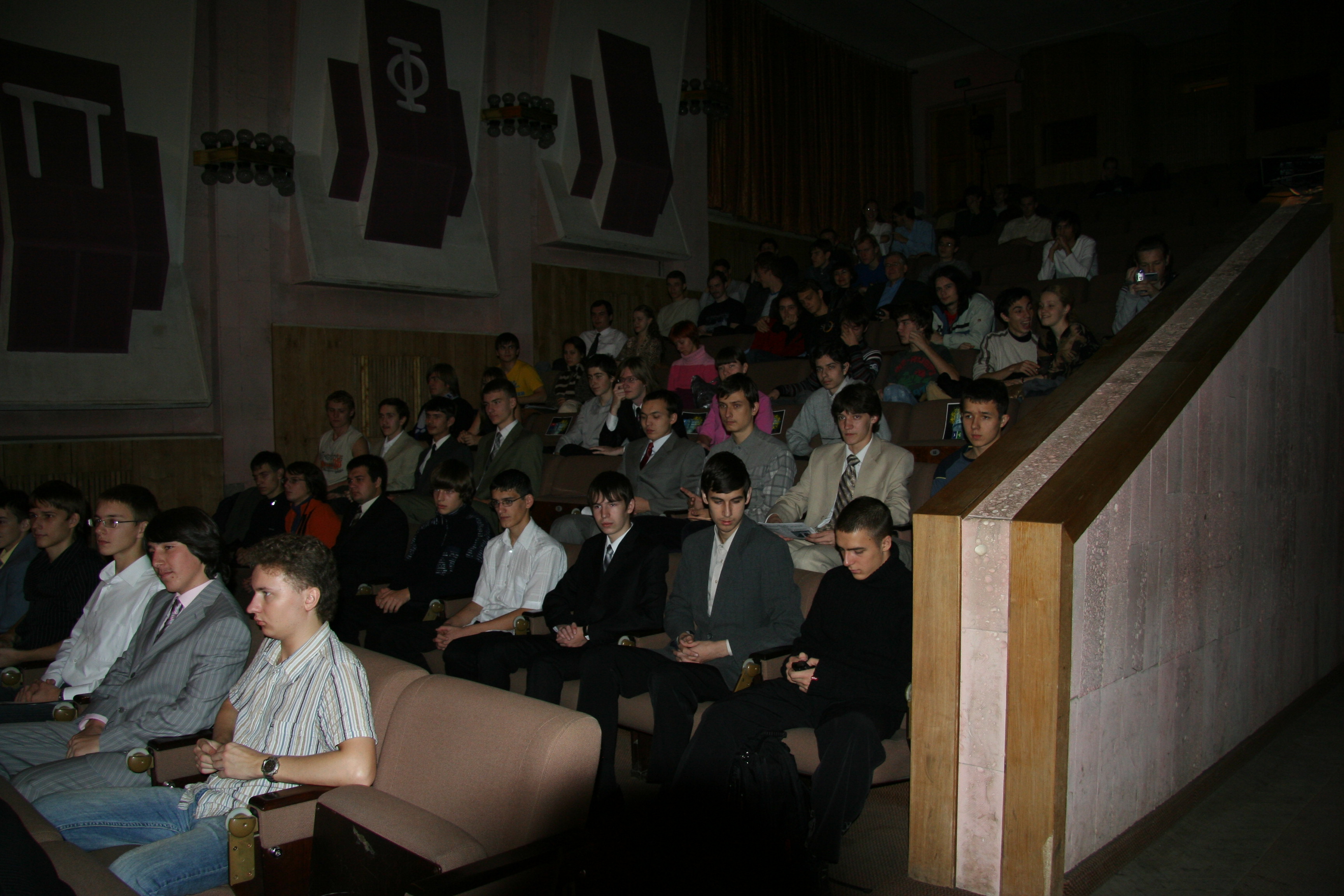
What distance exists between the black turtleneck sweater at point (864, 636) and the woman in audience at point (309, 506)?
2.92 meters

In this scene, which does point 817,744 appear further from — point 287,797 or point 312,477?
point 312,477

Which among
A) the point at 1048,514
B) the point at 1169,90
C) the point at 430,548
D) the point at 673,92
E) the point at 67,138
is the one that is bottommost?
the point at 430,548

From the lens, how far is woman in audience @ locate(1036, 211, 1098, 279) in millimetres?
6578

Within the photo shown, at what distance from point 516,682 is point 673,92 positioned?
7500 mm

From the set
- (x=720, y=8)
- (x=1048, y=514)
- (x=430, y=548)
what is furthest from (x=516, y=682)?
(x=720, y=8)

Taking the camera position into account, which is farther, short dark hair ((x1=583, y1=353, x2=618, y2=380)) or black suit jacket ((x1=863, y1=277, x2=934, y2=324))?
black suit jacket ((x1=863, y1=277, x2=934, y2=324))

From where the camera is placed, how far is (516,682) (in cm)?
322

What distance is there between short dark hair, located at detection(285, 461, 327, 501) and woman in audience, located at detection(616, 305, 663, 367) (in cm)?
289

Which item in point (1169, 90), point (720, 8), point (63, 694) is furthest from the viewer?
point (1169, 90)

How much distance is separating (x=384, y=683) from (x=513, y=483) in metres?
1.50

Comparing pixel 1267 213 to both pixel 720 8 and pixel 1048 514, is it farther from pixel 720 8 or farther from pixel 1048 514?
pixel 720 8

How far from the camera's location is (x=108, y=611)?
2.88 m

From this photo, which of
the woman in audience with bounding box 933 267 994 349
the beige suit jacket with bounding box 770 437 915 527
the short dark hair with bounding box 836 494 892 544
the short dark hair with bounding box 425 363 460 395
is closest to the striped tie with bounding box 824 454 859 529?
the beige suit jacket with bounding box 770 437 915 527

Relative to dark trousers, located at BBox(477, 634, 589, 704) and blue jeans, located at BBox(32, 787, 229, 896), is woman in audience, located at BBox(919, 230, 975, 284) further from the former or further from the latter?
blue jeans, located at BBox(32, 787, 229, 896)
